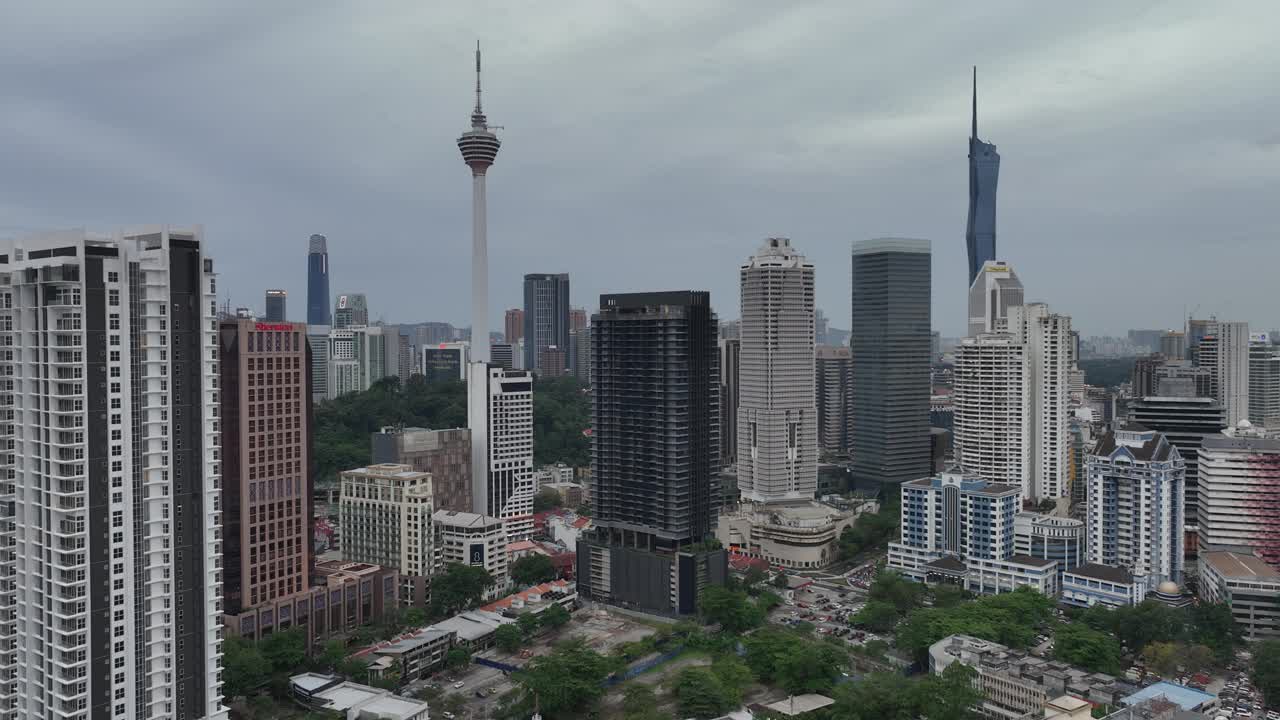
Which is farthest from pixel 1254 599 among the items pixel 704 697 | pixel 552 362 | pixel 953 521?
pixel 552 362

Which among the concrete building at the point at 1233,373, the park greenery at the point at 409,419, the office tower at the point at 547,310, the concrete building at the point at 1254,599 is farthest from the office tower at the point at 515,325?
the concrete building at the point at 1254,599

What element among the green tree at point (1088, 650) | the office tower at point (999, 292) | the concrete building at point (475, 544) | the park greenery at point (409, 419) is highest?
→ the office tower at point (999, 292)

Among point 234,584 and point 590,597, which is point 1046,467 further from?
point 234,584

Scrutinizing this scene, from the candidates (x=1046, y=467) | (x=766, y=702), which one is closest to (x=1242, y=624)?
(x=766, y=702)

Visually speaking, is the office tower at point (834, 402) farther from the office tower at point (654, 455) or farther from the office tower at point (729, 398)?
the office tower at point (654, 455)

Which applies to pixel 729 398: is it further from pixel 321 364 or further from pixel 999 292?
pixel 321 364

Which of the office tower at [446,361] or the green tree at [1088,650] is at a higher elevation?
the office tower at [446,361]
